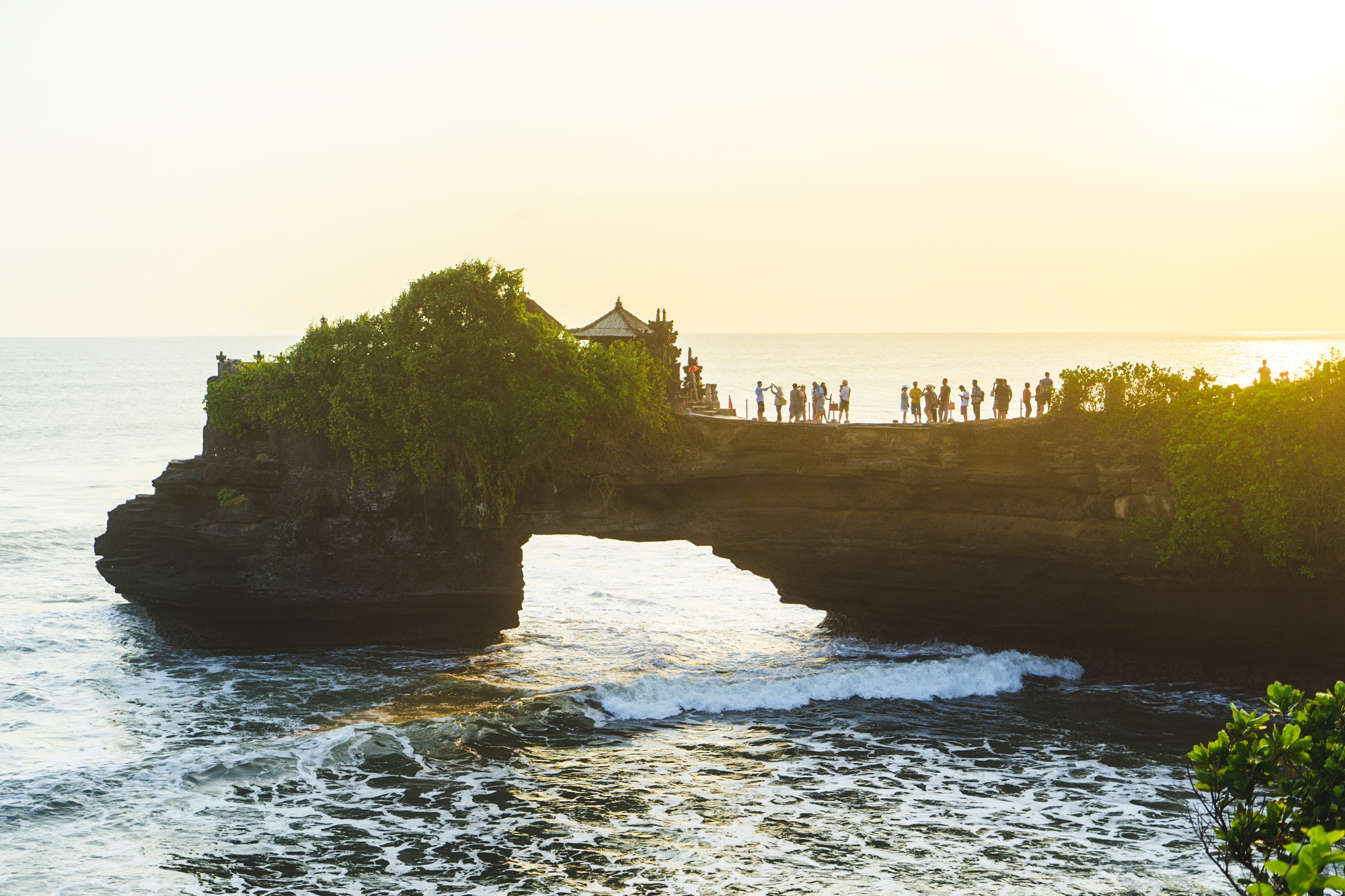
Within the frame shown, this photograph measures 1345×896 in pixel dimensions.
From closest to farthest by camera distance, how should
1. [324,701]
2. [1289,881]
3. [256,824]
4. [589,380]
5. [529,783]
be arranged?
[1289,881] → [256,824] → [529,783] → [324,701] → [589,380]

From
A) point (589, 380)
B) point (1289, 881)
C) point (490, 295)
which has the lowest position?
point (1289, 881)

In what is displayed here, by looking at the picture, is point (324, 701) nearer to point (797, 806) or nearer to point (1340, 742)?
point (797, 806)

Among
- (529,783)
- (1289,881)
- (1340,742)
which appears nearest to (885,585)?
(529,783)

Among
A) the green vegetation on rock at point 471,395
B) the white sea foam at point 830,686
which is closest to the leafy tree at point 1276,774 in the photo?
the white sea foam at point 830,686

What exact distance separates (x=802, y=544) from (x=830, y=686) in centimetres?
354

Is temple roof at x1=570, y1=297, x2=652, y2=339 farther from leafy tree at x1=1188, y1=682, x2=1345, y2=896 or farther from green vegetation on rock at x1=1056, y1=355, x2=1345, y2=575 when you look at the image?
leafy tree at x1=1188, y1=682, x2=1345, y2=896

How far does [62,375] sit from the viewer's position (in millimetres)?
151375

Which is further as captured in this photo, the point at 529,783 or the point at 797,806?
the point at 529,783

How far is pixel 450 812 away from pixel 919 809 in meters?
7.74

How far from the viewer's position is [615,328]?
29.7m

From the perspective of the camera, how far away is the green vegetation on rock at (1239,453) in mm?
21281

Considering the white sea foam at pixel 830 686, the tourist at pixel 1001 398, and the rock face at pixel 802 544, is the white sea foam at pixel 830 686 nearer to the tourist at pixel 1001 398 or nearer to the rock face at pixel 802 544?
the rock face at pixel 802 544

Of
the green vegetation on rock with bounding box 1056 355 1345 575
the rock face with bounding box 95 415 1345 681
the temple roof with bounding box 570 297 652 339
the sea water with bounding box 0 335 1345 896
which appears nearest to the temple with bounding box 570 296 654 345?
the temple roof with bounding box 570 297 652 339

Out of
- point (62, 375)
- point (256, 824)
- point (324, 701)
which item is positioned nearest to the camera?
point (256, 824)
